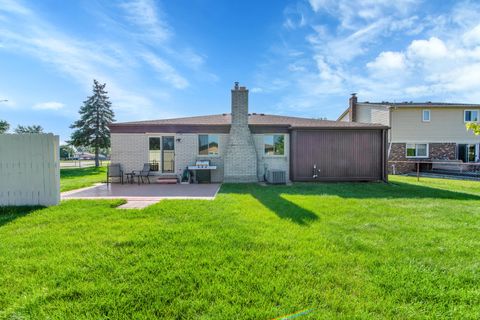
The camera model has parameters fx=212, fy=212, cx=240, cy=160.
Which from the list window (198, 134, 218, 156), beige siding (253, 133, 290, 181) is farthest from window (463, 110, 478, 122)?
window (198, 134, 218, 156)

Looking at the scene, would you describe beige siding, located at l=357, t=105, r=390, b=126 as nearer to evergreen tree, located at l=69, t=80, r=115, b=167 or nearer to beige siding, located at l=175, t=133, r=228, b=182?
beige siding, located at l=175, t=133, r=228, b=182

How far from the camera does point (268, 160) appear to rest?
37.1ft

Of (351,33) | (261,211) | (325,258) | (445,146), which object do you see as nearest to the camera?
(325,258)

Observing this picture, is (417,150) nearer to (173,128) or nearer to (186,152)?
(186,152)

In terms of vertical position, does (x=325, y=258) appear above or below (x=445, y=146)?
below

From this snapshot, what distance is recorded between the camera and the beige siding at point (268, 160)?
11281mm

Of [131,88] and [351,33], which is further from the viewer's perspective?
[131,88]

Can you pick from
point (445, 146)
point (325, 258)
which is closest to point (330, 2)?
point (325, 258)

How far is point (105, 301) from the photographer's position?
212 cm

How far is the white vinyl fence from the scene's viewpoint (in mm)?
5703

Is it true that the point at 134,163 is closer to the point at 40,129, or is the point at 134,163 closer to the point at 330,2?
the point at 330,2

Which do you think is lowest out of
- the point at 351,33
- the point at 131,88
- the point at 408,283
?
the point at 408,283

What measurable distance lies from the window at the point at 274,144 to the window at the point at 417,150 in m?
14.0

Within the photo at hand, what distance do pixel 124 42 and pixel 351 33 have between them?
1144cm
